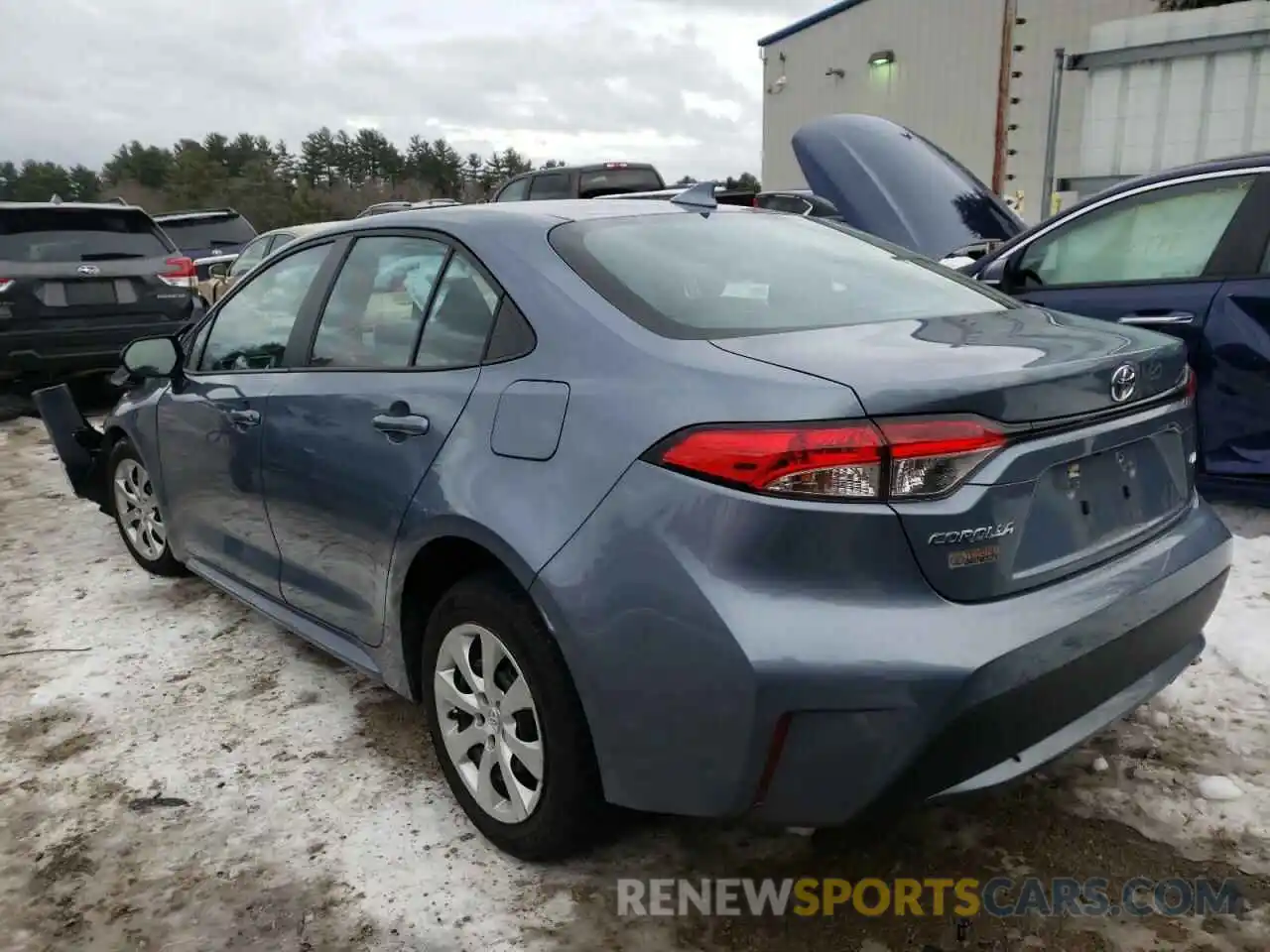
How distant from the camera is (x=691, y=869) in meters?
2.46

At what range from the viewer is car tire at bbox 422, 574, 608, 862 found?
2.19m

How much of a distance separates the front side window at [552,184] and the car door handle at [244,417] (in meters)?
11.0

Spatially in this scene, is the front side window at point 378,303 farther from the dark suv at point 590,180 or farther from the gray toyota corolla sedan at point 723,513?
the dark suv at point 590,180

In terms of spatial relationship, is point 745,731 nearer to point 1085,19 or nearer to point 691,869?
point 691,869

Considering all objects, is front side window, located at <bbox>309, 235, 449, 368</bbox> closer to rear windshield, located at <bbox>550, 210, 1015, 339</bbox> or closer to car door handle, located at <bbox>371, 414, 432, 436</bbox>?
car door handle, located at <bbox>371, 414, 432, 436</bbox>

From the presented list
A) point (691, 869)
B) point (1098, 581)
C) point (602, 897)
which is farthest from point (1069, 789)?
point (602, 897)

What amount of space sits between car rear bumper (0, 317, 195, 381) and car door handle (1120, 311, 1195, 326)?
6.39m

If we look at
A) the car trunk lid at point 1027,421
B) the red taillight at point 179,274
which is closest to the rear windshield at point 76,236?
the red taillight at point 179,274

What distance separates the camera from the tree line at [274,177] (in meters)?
68.4

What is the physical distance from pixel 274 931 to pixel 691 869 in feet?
3.18

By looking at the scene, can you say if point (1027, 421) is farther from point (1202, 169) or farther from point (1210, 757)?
point (1202, 169)

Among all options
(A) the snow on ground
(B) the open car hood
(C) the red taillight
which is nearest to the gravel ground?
(A) the snow on ground

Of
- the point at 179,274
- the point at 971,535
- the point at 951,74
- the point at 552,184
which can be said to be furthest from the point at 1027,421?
the point at 951,74

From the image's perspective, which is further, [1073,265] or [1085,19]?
[1085,19]
